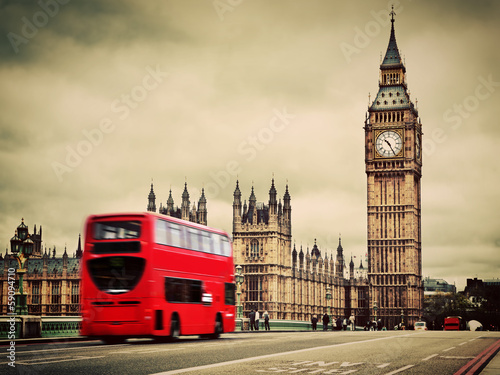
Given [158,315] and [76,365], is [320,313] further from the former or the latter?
[76,365]

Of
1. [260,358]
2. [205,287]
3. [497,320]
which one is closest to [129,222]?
[205,287]

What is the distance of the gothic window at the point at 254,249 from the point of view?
9406 cm

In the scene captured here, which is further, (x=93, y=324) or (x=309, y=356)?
(x=93, y=324)

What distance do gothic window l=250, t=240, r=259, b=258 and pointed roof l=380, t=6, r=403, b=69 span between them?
32.3 metres

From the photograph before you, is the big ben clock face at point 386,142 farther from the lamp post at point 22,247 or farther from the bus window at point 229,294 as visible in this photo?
the bus window at point 229,294

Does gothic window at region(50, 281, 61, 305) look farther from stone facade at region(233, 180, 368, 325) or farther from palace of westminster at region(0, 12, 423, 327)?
stone facade at region(233, 180, 368, 325)

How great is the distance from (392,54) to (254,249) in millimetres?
35670

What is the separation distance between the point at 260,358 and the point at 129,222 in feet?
22.6

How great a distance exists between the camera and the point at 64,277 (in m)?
103

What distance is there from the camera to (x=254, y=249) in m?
94.2

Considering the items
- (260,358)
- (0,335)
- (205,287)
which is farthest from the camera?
(0,335)

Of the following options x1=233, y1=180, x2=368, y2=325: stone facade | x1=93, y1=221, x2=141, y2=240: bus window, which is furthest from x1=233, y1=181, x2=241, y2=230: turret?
x1=93, y1=221, x2=141, y2=240: bus window

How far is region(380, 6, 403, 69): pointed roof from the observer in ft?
356

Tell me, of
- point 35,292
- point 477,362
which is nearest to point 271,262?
point 35,292
